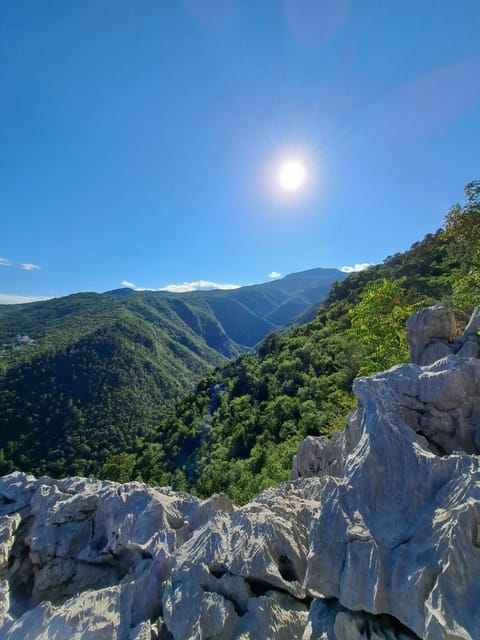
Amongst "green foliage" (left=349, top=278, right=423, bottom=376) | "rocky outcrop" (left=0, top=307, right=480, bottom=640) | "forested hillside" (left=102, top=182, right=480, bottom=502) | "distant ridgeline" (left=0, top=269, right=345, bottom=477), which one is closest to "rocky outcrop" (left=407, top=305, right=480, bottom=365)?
"rocky outcrop" (left=0, top=307, right=480, bottom=640)

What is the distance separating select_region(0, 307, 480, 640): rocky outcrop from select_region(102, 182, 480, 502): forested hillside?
9.15 metres

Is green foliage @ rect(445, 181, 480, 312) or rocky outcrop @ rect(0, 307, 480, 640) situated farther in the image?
green foliage @ rect(445, 181, 480, 312)

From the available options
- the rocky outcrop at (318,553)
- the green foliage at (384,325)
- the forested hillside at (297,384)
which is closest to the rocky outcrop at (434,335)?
the rocky outcrop at (318,553)

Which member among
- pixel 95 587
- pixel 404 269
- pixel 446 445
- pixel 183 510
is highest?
pixel 404 269

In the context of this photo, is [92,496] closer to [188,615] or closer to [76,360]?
[188,615]

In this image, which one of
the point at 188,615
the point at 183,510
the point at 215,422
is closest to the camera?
the point at 188,615

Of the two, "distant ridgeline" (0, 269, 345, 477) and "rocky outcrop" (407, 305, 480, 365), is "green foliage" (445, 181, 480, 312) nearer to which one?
"rocky outcrop" (407, 305, 480, 365)

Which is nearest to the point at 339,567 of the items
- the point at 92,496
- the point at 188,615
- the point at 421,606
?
the point at 421,606

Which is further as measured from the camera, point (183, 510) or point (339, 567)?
point (183, 510)

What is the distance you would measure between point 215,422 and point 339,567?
183 ft

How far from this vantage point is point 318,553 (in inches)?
272

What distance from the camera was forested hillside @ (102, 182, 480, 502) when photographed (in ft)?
66.0

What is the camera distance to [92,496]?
46.5 feet

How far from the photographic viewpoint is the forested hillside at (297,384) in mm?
20109
